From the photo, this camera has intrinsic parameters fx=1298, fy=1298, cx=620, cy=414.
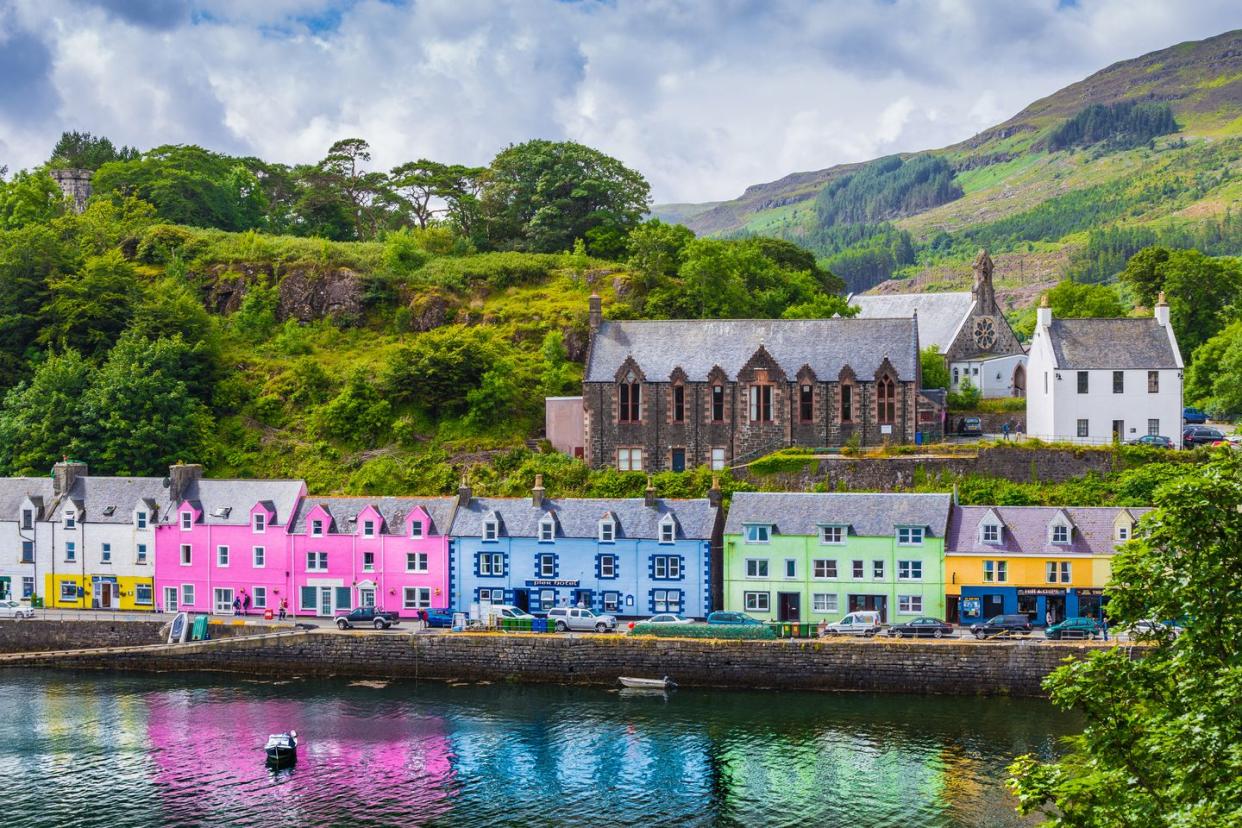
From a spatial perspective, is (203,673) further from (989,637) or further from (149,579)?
(989,637)

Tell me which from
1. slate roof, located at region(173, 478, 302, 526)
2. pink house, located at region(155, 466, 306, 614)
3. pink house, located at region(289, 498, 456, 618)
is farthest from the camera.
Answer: slate roof, located at region(173, 478, 302, 526)

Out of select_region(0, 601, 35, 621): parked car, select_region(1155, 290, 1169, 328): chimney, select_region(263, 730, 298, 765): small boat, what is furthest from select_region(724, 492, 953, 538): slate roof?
select_region(0, 601, 35, 621): parked car

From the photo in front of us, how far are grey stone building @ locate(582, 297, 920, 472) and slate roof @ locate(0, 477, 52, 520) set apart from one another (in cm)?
2972

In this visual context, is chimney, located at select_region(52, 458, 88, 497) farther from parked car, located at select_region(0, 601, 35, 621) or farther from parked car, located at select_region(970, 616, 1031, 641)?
parked car, located at select_region(970, 616, 1031, 641)

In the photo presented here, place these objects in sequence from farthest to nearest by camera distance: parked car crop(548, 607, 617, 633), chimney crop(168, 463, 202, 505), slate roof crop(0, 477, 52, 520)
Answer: slate roof crop(0, 477, 52, 520)
chimney crop(168, 463, 202, 505)
parked car crop(548, 607, 617, 633)

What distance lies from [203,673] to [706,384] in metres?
31.8

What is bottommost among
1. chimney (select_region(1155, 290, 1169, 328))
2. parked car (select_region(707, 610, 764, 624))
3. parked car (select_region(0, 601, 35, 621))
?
parked car (select_region(707, 610, 764, 624))

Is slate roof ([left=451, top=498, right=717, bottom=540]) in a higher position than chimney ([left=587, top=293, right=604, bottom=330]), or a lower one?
lower

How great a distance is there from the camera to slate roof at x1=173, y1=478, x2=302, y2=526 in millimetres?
66375

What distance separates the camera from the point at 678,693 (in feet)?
178

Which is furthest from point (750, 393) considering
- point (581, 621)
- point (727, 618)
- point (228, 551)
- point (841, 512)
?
point (228, 551)

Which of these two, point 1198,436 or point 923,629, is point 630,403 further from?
point 1198,436

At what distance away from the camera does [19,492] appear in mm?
69938

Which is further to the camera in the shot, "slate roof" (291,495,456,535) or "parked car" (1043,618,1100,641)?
"slate roof" (291,495,456,535)
